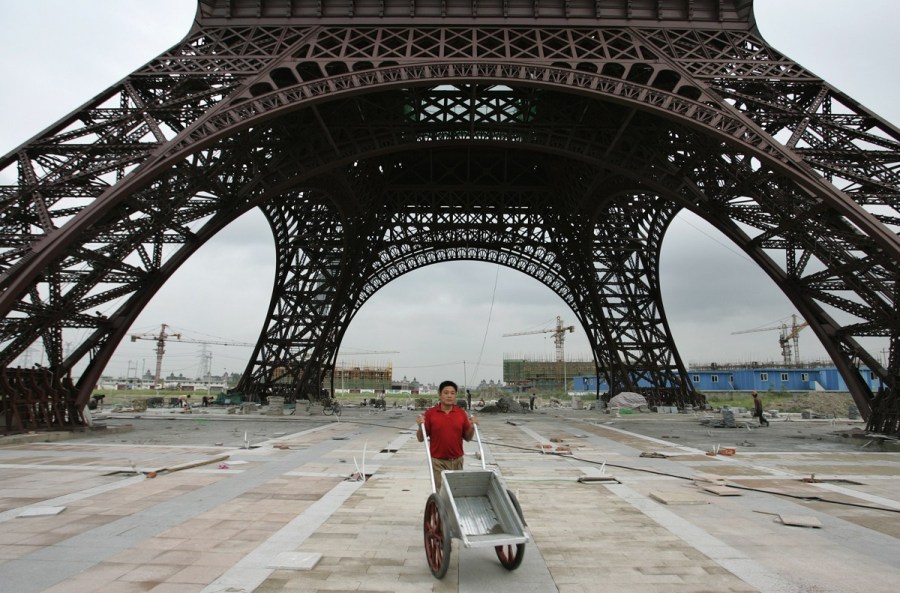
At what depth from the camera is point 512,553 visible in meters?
4.72

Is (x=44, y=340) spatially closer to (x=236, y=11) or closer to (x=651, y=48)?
(x=236, y=11)

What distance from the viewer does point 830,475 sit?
34.4 ft

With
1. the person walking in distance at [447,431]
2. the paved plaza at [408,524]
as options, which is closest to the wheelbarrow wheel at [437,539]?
the paved plaza at [408,524]

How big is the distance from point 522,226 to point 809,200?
993 inches

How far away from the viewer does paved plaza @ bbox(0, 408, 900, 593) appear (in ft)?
15.0

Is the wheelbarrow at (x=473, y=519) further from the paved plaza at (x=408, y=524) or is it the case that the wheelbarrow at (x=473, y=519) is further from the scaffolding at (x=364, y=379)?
the scaffolding at (x=364, y=379)

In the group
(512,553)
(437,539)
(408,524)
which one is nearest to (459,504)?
(437,539)

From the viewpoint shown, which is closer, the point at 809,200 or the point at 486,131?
the point at 809,200

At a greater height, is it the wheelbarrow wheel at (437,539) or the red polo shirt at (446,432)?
the red polo shirt at (446,432)

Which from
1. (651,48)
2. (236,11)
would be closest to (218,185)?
(236,11)

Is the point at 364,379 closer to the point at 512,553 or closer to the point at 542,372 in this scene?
the point at 542,372

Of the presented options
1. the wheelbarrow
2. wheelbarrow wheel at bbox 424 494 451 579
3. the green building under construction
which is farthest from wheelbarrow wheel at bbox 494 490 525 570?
the green building under construction

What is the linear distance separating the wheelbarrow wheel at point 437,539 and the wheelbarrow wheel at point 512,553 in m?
0.52

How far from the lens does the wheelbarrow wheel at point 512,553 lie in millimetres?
4512
